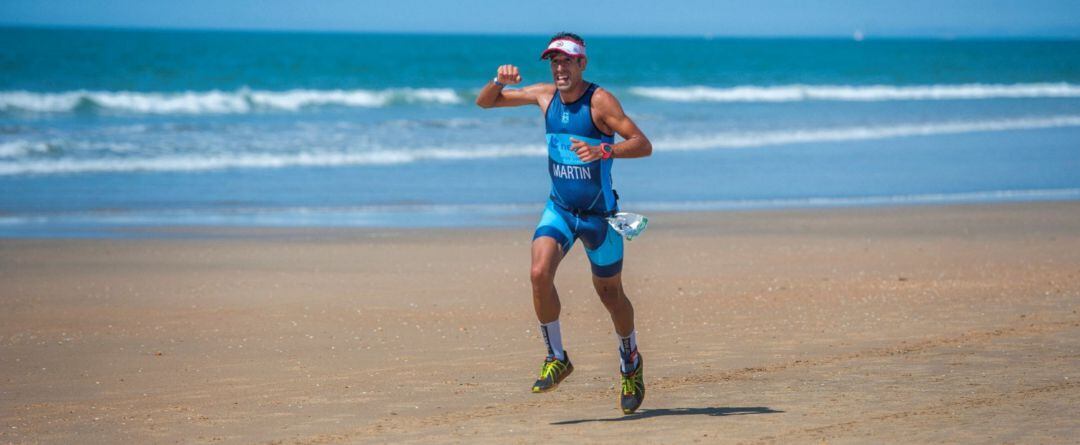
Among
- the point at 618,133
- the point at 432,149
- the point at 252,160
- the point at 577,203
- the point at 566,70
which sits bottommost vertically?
the point at 577,203

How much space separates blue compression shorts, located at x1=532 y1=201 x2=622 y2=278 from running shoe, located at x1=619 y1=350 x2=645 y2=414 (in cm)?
52

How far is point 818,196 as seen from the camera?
1759 centimetres

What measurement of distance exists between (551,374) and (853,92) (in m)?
49.9

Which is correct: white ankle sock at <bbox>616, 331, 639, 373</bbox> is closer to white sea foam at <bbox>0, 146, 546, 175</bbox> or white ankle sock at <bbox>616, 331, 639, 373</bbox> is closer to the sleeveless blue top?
the sleeveless blue top

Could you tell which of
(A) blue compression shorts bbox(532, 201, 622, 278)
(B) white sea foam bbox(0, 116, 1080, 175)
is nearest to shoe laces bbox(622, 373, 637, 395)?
(A) blue compression shorts bbox(532, 201, 622, 278)

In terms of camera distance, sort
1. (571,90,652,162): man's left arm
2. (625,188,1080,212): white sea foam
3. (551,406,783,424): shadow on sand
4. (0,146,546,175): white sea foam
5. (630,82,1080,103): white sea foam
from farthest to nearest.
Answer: (630,82,1080,103): white sea foam
(0,146,546,175): white sea foam
(625,188,1080,212): white sea foam
(551,406,783,424): shadow on sand
(571,90,652,162): man's left arm

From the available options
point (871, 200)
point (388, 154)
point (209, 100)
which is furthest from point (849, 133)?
point (209, 100)

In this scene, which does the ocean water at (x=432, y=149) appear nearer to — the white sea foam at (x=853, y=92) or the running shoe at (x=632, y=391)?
the white sea foam at (x=853, y=92)

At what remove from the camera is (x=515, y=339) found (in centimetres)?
858

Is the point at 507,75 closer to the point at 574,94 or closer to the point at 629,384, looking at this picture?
the point at 574,94

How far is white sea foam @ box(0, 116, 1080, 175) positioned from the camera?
20.9 metres

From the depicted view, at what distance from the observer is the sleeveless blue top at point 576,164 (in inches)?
257

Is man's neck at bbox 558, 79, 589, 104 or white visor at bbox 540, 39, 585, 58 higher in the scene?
white visor at bbox 540, 39, 585, 58

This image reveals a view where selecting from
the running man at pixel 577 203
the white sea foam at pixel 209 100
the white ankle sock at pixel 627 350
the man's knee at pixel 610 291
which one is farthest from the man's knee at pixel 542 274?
the white sea foam at pixel 209 100
